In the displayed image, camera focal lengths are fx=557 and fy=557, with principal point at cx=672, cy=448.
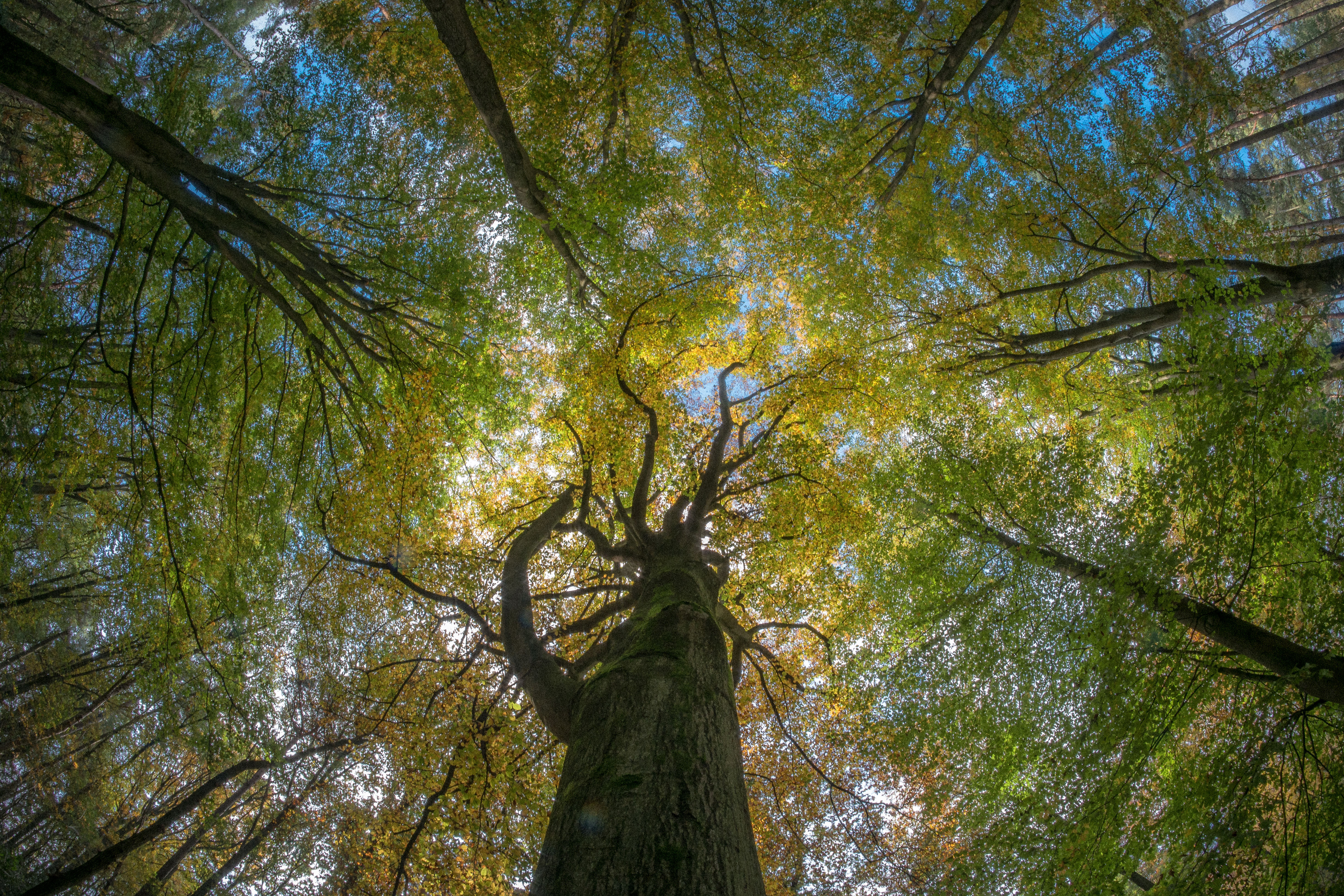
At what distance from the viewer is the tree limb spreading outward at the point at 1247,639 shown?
3.03 meters

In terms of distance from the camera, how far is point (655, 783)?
2.32 metres

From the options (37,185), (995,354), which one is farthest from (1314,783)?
(37,185)

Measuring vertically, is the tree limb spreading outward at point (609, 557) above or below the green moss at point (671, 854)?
above

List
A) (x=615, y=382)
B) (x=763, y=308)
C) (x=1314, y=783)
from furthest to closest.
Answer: (x=763, y=308) < (x=615, y=382) < (x=1314, y=783)

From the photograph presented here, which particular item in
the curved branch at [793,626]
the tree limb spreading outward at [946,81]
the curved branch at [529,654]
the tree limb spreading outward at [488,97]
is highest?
the tree limb spreading outward at [946,81]

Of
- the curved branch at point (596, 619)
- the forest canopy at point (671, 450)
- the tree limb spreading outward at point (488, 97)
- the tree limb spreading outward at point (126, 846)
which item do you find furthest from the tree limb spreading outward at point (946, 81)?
the tree limb spreading outward at point (126, 846)

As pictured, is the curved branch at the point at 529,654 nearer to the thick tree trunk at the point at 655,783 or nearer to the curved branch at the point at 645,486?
the thick tree trunk at the point at 655,783

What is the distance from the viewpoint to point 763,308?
8828 millimetres

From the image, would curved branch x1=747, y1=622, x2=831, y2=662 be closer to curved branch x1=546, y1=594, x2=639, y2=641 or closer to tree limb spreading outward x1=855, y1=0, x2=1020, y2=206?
curved branch x1=546, y1=594, x2=639, y2=641

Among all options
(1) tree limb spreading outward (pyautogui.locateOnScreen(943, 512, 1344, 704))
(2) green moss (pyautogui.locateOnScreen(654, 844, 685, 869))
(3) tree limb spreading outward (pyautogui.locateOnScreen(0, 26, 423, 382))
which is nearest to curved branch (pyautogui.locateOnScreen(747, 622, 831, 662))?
(1) tree limb spreading outward (pyautogui.locateOnScreen(943, 512, 1344, 704))

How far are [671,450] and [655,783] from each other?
4.52 m

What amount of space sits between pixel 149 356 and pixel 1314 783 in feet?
33.8

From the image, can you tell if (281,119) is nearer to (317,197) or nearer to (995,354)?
(317,197)

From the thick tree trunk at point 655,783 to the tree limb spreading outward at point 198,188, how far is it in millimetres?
3683
